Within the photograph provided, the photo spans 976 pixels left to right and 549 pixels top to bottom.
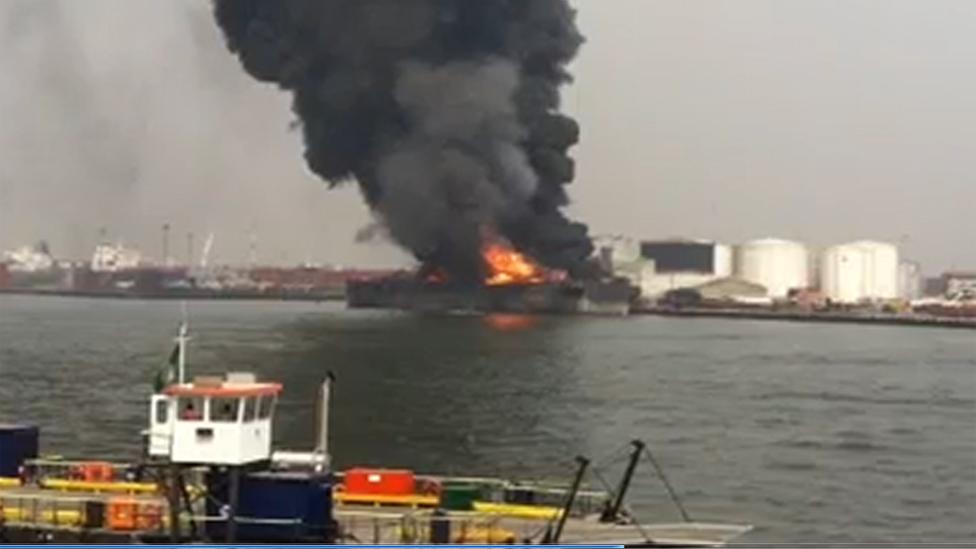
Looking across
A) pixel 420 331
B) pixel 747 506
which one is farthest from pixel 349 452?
pixel 420 331

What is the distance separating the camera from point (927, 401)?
84312mm

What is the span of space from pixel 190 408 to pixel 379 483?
214 inches

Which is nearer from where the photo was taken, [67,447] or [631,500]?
[631,500]

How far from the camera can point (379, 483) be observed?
29781 millimetres

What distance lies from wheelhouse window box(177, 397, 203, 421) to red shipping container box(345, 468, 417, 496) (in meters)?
4.88

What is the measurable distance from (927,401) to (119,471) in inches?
2435

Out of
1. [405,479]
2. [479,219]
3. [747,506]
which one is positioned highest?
[479,219]

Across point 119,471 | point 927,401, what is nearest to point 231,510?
point 119,471

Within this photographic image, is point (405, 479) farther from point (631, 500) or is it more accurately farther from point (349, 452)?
point (349, 452)

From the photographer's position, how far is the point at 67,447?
5575 cm

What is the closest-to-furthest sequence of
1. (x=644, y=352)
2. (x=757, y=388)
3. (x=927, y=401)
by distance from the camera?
(x=927, y=401) → (x=757, y=388) → (x=644, y=352)

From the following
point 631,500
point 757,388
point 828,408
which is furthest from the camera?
point 757,388

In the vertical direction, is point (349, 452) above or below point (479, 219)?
below

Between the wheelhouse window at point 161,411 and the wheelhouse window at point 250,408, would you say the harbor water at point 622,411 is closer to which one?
the wheelhouse window at point 250,408
